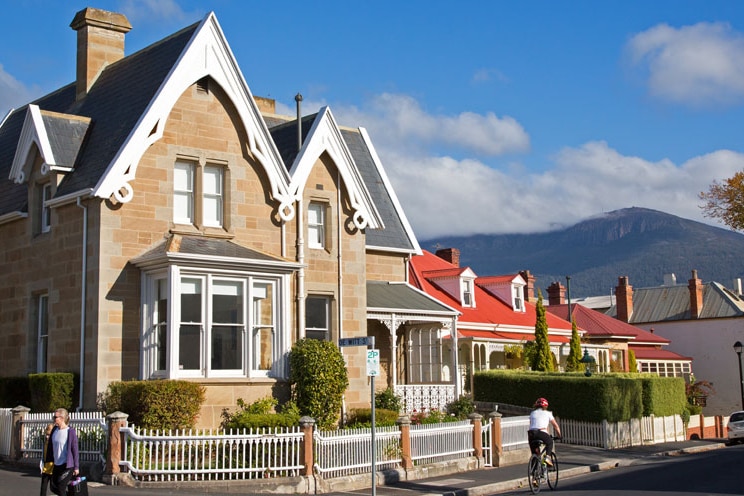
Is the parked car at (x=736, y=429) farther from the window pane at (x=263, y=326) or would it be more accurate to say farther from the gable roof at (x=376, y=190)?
the window pane at (x=263, y=326)

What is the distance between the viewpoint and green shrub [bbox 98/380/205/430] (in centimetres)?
2161

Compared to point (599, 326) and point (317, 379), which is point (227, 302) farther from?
point (599, 326)

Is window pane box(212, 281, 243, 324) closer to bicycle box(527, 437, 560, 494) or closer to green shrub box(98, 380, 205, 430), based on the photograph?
green shrub box(98, 380, 205, 430)

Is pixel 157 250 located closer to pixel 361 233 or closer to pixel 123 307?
pixel 123 307

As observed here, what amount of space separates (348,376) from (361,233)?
4.38 m

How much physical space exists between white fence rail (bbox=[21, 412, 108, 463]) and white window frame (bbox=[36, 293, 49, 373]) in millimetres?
3059

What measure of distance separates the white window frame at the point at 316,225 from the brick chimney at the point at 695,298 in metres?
45.7

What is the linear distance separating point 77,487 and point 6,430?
859 cm

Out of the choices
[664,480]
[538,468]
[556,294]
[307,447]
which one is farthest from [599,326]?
[307,447]

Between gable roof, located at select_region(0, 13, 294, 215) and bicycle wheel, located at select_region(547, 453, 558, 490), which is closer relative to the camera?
bicycle wheel, located at select_region(547, 453, 558, 490)

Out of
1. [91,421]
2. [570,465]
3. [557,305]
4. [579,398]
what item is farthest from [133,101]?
[557,305]

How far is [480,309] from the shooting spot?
149 feet

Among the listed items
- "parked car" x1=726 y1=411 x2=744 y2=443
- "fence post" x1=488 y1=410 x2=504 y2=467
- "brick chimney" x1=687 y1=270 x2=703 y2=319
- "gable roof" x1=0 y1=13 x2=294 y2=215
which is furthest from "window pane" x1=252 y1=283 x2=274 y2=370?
"brick chimney" x1=687 y1=270 x2=703 y2=319

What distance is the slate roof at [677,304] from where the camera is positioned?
66000 millimetres
